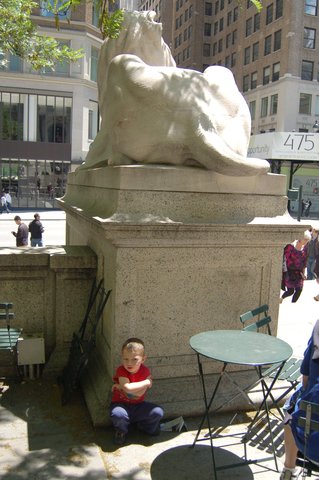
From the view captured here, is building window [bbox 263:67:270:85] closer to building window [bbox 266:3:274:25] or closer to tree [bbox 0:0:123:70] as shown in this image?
building window [bbox 266:3:274:25]

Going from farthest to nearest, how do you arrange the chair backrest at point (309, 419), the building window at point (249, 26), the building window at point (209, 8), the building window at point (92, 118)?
the building window at point (209, 8) → the building window at point (249, 26) → the building window at point (92, 118) → the chair backrest at point (309, 419)

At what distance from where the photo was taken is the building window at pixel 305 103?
48.4 meters

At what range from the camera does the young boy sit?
3723 mm

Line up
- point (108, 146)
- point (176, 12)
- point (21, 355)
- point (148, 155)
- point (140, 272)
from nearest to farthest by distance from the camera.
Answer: point (140, 272), point (148, 155), point (21, 355), point (108, 146), point (176, 12)

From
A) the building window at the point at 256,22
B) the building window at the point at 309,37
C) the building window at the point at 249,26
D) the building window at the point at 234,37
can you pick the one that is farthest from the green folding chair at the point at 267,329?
the building window at the point at 234,37

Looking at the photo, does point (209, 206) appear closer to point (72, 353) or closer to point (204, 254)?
point (204, 254)

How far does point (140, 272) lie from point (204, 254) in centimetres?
58

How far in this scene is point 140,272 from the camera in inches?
160

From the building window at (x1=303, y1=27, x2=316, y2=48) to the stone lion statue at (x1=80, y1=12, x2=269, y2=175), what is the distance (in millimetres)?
48837

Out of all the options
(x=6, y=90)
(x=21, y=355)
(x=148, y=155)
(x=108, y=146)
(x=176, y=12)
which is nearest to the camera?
(x=148, y=155)

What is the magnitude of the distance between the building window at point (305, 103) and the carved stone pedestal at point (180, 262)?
47.8 m

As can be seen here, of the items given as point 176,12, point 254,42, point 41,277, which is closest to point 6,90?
point 254,42

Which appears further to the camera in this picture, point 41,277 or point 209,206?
point 41,277

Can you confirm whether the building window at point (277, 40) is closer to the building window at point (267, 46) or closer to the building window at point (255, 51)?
the building window at point (267, 46)
